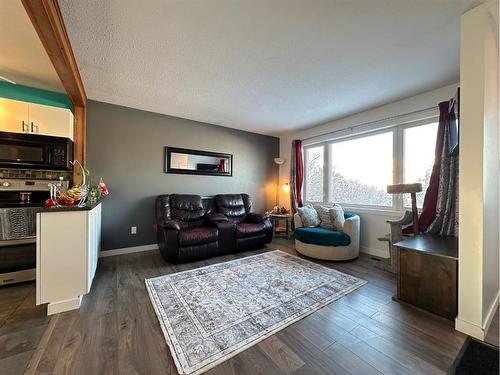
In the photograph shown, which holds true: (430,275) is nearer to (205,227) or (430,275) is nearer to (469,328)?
(469,328)

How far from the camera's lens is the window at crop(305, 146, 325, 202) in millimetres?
4355

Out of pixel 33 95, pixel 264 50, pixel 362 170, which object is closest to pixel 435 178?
pixel 362 170

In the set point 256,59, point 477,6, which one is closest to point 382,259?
point 477,6

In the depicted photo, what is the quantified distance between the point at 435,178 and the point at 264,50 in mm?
2616

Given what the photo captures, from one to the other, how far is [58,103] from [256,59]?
2979 millimetres

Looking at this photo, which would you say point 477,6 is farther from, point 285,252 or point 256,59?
point 285,252

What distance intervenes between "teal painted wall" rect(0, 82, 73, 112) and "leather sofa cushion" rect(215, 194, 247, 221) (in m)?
2.75

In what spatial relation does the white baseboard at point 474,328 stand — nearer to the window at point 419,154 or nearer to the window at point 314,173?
the window at point 419,154

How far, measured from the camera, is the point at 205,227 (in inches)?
134

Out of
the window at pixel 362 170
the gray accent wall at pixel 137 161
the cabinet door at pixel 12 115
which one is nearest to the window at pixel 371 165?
the window at pixel 362 170

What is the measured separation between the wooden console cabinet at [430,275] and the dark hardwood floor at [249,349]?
11cm

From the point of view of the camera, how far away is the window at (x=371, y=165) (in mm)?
2930

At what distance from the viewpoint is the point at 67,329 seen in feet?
5.11

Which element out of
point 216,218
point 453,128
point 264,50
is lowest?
point 216,218
